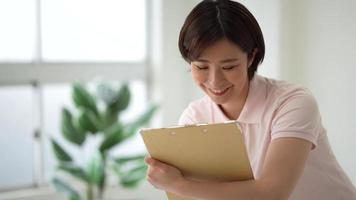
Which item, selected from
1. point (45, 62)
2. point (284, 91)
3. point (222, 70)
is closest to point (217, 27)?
point (222, 70)

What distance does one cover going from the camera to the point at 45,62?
2652mm

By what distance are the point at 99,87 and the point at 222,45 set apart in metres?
1.65

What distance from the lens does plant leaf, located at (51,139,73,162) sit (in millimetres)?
2407

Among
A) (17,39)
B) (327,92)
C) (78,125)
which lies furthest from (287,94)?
(17,39)

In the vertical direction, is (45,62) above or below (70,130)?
above

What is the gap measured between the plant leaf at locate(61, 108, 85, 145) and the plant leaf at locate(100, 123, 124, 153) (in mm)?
123

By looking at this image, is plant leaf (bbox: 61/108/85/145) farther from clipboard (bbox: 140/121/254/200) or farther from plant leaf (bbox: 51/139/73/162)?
clipboard (bbox: 140/121/254/200)

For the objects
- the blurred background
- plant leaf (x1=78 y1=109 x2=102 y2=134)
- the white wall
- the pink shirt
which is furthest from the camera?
plant leaf (x1=78 y1=109 x2=102 y2=134)

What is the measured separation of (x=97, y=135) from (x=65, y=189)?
327mm

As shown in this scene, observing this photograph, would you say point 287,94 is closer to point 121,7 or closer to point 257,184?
point 257,184

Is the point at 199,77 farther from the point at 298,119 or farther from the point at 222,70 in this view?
the point at 298,119

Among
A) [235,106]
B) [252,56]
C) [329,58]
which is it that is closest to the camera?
[252,56]

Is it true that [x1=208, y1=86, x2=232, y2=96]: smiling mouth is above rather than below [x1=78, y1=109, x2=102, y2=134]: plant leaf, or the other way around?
above

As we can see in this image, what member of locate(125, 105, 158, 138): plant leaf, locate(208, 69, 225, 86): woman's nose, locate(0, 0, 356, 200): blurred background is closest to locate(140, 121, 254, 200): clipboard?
locate(208, 69, 225, 86): woman's nose
